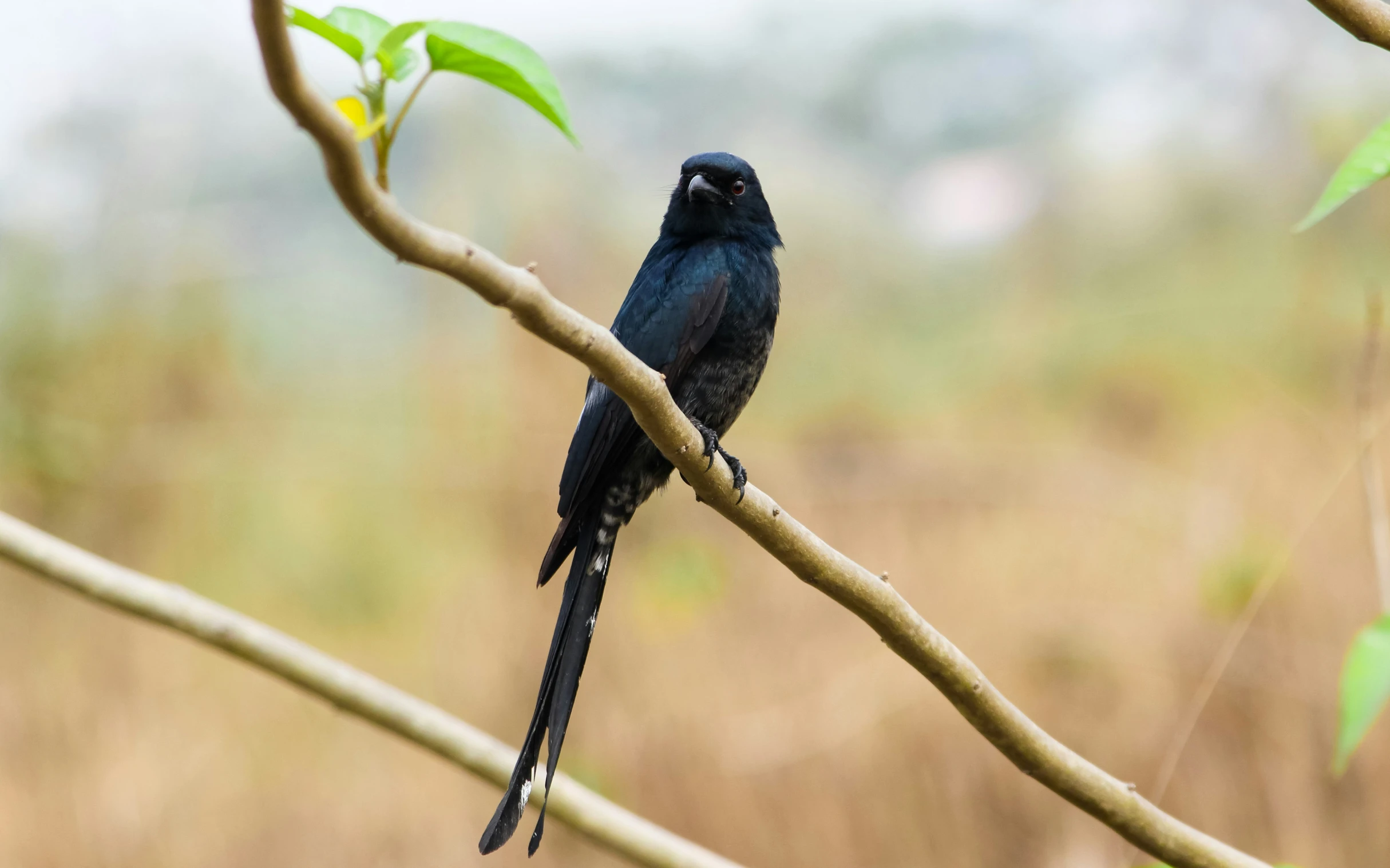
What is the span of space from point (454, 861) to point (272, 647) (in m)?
3.53

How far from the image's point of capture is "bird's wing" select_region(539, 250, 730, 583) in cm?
198

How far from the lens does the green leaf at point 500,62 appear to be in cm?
76

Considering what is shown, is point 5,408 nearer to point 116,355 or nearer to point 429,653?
point 116,355

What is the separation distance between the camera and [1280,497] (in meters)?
4.50

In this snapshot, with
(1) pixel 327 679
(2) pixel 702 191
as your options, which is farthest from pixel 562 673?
(2) pixel 702 191

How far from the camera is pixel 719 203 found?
238 centimetres

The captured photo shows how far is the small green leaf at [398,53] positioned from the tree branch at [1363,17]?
953 mm

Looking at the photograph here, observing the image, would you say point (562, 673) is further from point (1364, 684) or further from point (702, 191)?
point (1364, 684)

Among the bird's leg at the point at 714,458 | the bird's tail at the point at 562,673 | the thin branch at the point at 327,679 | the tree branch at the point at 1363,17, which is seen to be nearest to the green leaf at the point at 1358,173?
the tree branch at the point at 1363,17

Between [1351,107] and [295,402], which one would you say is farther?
[295,402]

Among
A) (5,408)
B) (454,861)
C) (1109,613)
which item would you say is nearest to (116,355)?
(5,408)

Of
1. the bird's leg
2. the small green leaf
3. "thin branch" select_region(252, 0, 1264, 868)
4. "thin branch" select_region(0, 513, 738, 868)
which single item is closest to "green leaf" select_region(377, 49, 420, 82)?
the small green leaf

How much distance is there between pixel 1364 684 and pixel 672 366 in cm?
136

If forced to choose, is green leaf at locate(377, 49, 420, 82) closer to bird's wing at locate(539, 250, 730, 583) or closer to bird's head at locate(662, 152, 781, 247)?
bird's wing at locate(539, 250, 730, 583)
